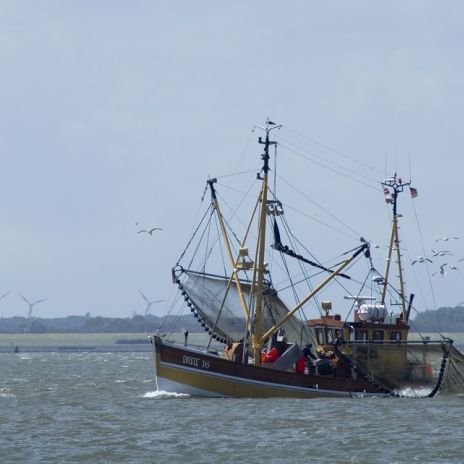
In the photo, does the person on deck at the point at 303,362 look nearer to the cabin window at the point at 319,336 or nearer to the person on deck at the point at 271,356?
the person on deck at the point at 271,356

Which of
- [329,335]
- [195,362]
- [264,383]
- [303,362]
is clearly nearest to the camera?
[264,383]

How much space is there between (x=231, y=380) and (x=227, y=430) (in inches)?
551

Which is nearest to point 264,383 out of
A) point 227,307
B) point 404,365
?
point 404,365

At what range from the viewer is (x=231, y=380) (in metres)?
63.1

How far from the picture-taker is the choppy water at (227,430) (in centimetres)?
4256

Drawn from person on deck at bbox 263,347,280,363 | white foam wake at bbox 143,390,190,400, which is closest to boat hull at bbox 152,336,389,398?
white foam wake at bbox 143,390,190,400

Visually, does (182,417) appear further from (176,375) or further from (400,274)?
(400,274)

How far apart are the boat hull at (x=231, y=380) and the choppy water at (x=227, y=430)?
43.0 inches

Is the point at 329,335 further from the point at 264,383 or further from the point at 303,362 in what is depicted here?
the point at 264,383

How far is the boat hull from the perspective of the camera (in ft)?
206

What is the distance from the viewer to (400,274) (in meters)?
73.3

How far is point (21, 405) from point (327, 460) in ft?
83.2

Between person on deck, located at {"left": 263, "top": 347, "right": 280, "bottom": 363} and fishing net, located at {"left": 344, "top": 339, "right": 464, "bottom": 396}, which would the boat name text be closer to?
person on deck, located at {"left": 263, "top": 347, "right": 280, "bottom": 363}

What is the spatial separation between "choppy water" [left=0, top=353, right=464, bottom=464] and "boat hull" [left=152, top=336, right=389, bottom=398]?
1093 millimetres
